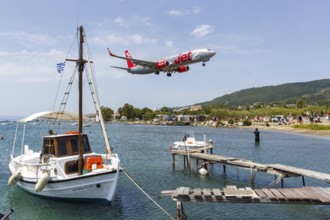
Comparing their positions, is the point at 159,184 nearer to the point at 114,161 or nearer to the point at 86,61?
the point at 114,161

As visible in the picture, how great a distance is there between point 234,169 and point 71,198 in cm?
2004

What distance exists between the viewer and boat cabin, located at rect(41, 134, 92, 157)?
69.9ft

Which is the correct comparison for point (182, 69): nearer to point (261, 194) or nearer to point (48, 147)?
point (48, 147)

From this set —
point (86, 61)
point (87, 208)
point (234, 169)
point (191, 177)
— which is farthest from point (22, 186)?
point (234, 169)

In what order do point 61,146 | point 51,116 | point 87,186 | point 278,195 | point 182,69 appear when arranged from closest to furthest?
point 278,195, point 87,186, point 61,146, point 51,116, point 182,69

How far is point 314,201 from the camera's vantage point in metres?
15.5

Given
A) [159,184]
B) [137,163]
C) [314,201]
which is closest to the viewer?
[314,201]

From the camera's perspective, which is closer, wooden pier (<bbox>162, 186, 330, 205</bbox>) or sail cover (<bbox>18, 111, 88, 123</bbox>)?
wooden pier (<bbox>162, 186, 330, 205</bbox>)

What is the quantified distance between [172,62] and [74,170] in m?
26.8

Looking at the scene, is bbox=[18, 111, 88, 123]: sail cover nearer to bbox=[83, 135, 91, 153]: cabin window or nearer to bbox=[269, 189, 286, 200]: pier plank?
bbox=[83, 135, 91, 153]: cabin window

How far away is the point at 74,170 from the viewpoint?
818 inches

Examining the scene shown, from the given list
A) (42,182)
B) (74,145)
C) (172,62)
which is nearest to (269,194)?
(42,182)

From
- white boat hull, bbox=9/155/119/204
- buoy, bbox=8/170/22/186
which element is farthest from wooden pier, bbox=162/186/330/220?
buoy, bbox=8/170/22/186

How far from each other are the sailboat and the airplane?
22481 mm
